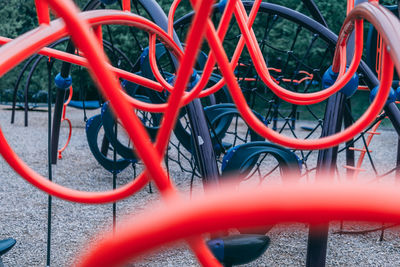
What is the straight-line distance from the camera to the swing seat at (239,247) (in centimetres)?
123

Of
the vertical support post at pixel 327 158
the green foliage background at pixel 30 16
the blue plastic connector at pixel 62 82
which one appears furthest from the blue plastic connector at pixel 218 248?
the green foliage background at pixel 30 16

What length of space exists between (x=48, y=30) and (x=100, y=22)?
0.18 m

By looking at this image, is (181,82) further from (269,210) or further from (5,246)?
(5,246)

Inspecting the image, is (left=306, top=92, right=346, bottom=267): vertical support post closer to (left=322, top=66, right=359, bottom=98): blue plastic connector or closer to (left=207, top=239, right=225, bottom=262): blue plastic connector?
(left=322, top=66, right=359, bottom=98): blue plastic connector

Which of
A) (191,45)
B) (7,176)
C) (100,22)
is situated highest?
(100,22)

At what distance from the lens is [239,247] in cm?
125

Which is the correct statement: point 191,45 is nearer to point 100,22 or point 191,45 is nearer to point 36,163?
point 100,22

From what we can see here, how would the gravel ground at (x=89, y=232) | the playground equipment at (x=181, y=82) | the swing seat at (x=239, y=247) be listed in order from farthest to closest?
the gravel ground at (x=89, y=232), the swing seat at (x=239, y=247), the playground equipment at (x=181, y=82)

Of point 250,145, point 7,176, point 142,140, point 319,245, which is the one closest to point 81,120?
point 7,176

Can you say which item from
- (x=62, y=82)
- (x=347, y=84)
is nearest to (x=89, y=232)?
(x=62, y=82)

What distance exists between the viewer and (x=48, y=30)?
0.86 meters

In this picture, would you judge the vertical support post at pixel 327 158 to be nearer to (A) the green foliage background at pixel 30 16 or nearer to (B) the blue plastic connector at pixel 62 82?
(B) the blue plastic connector at pixel 62 82

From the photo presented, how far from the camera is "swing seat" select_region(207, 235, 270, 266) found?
123 cm

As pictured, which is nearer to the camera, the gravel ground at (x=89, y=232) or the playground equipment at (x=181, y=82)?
the playground equipment at (x=181, y=82)
